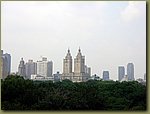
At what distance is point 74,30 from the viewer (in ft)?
11.3

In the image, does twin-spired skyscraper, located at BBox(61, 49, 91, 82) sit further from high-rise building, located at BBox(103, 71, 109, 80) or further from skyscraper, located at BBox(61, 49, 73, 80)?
high-rise building, located at BBox(103, 71, 109, 80)

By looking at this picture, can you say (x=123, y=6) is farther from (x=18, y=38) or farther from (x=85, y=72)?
(x=18, y=38)

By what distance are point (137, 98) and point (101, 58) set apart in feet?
1.93

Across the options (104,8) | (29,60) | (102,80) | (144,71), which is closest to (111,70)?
(102,80)

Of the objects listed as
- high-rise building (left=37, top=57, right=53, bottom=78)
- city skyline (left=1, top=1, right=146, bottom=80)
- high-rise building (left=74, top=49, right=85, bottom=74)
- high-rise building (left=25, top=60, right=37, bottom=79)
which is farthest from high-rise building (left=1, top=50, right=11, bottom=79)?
high-rise building (left=74, top=49, right=85, bottom=74)

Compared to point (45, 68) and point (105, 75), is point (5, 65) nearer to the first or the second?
point (45, 68)

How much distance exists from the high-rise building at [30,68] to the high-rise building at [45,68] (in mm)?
45

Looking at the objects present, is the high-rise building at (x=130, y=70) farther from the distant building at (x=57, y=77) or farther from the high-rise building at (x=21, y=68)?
the high-rise building at (x=21, y=68)

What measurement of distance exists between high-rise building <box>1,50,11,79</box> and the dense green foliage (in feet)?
0.19

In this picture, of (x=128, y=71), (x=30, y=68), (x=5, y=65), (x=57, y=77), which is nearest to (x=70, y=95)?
(x=57, y=77)

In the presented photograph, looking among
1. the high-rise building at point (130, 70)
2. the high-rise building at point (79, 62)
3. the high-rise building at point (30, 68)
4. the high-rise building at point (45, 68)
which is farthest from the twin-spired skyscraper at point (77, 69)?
the high-rise building at point (130, 70)

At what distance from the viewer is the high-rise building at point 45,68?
3.38 meters

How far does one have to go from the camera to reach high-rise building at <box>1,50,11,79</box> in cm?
338

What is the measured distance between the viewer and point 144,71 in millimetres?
3324
